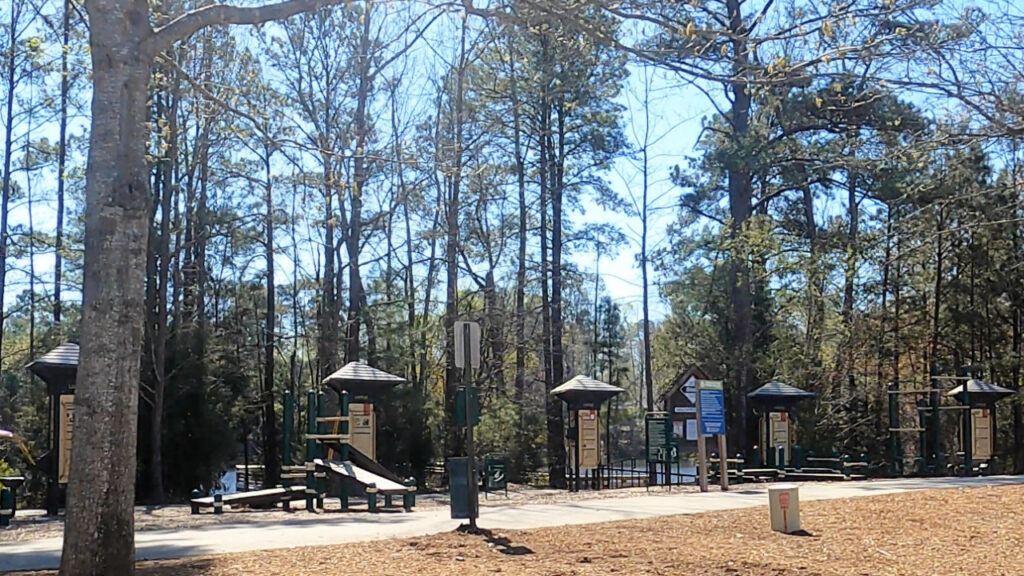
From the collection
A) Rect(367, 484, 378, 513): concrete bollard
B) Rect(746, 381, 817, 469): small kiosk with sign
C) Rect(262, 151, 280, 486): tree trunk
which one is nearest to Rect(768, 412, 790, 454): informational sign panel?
Rect(746, 381, 817, 469): small kiosk with sign

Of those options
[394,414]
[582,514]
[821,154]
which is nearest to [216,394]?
[394,414]

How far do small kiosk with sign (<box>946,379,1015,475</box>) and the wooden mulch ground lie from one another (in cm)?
1384

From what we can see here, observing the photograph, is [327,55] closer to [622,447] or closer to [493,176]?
[493,176]

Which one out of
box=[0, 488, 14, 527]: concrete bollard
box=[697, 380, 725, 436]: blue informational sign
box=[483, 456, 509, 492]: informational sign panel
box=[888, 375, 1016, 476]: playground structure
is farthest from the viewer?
box=[888, 375, 1016, 476]: playground structure

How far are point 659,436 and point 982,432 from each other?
8.72 meters

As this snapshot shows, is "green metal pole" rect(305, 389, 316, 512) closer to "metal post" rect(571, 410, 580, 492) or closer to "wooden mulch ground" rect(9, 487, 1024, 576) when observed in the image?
"wooden mulch ground" rect(9, 487, 1024, 576)

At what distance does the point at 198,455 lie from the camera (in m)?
25.4

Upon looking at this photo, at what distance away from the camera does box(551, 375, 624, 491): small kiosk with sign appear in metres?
22.9

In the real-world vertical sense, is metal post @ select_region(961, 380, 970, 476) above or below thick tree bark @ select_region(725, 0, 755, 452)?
below

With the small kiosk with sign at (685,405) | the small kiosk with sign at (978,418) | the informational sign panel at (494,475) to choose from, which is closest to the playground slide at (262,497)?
the informational sign panel at (494,475)

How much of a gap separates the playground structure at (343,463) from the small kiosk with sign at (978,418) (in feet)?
47.9

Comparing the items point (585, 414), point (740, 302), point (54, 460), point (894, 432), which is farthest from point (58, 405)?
point (740, 302)

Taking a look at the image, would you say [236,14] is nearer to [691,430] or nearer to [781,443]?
[691,430]

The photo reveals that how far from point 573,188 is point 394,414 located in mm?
9814
